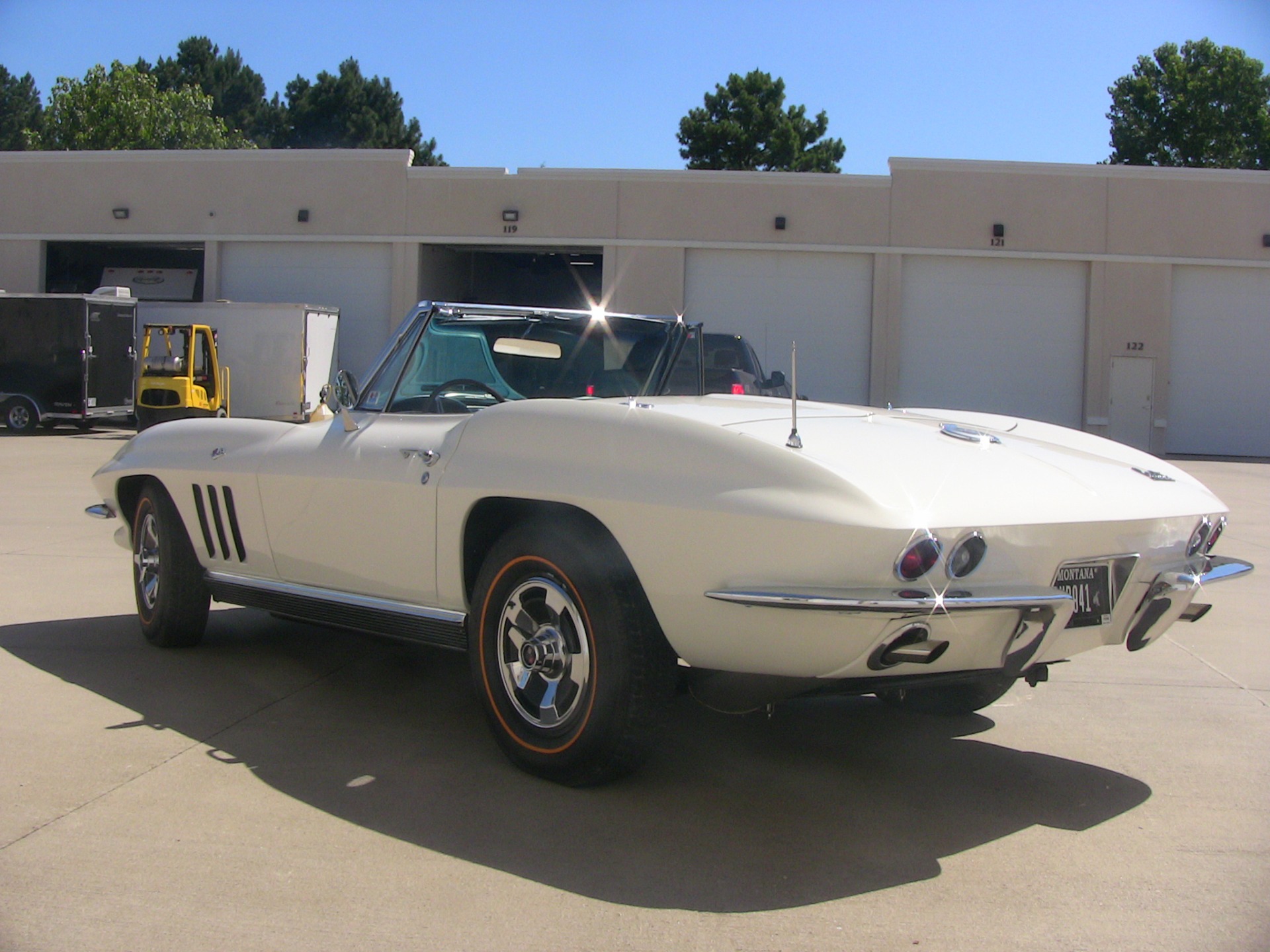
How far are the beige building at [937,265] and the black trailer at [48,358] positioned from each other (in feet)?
22.9

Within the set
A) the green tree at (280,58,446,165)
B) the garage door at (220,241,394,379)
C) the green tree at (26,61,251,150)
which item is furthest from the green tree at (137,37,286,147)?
the garage door at (220,241,394,379)

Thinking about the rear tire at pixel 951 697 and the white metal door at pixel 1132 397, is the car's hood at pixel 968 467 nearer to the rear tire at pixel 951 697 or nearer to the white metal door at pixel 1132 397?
the rear tire at pixel 951 697

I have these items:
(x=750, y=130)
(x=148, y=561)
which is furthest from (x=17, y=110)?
(x=148, y=561)

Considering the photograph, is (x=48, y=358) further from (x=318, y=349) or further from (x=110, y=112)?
(x=110, y=112)

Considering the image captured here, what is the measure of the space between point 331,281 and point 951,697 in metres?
25.4

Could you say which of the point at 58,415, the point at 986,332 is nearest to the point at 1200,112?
the point at 986,332

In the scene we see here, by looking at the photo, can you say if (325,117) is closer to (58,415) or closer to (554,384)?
(58,415)

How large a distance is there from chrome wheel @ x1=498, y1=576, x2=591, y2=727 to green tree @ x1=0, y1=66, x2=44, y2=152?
71.9 meters

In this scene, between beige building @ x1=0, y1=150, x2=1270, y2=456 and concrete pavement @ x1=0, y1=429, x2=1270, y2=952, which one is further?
beige building @ x1=0, y1=150, x2=1270, y2=456

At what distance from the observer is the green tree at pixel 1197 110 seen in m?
45.3

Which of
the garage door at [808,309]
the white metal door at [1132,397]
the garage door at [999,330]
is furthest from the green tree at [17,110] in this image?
the white metal door at [1132,397]

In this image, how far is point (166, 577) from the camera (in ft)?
17.2

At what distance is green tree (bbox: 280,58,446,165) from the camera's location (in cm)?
6366

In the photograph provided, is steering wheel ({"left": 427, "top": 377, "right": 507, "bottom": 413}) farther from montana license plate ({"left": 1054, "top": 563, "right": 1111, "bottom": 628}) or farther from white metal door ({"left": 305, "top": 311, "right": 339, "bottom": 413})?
white metal door ({"left": 305, "top": 311, "right": 339, "bottom": 413})
